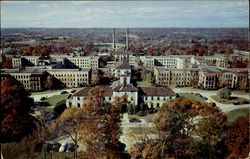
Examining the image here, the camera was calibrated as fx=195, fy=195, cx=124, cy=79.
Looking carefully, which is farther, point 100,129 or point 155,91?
point 155,91

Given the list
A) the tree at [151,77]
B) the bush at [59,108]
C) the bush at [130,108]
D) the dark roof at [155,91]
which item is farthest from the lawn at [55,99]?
the tree at [151,77]

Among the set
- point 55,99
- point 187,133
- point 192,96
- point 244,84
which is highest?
point 244,84

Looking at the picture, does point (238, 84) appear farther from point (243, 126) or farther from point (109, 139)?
point (109, 139)

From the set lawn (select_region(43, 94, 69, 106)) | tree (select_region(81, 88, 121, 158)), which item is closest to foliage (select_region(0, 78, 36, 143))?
tree (select_region(81, 88, 121, 158))

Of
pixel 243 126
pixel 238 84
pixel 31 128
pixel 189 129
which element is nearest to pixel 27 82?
pixel 31 128

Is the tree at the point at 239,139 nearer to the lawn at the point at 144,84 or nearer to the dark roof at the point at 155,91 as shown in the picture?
the dark roof at the point at 155,91

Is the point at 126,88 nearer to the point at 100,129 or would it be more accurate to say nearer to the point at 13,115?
the point at 100,129

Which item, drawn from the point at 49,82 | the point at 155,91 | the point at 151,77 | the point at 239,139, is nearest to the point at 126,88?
the point at 155,91
